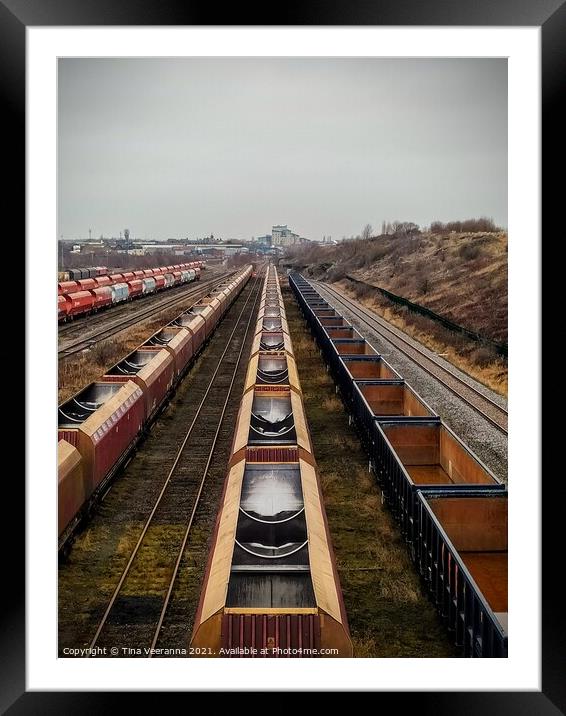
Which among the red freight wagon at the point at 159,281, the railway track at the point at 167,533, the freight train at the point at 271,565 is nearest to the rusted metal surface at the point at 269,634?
the freight train at the point at 271,565

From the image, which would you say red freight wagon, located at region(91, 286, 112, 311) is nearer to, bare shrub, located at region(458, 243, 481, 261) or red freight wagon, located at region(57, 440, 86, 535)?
bare shrub, located at region(458, 243, 481, 261)

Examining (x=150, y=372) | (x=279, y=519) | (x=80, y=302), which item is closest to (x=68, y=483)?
(x=279, y=519)

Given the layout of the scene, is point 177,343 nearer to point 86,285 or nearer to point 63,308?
point 63,308

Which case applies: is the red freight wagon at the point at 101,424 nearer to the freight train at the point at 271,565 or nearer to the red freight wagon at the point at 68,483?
the red freight wagon at the point at 68,483

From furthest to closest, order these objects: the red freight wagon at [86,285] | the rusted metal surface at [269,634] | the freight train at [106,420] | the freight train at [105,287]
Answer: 1. the red freight wagon at [86,285]
2. the freight train at [105,287]
3. the freight train at [106,420]
4. the rusted metal surface at [269,634]

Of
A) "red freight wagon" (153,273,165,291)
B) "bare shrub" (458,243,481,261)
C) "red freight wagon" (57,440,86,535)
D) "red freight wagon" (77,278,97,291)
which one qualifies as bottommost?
"red freight wagon" (57,440,86,535)

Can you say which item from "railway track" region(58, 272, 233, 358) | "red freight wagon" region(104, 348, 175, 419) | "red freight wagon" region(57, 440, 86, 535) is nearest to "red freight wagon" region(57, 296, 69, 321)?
"railway track" region(58, 272, 233, 358)
